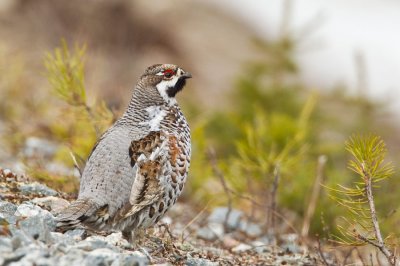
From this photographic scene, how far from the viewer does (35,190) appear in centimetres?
608

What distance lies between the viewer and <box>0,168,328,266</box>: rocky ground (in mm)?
4152

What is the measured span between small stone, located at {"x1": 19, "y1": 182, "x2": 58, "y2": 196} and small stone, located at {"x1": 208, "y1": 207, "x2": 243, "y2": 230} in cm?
214

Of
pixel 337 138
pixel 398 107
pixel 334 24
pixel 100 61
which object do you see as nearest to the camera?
pixel 337 138

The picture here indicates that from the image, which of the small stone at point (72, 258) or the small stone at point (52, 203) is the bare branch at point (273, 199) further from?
the small stone at point (72, 258)

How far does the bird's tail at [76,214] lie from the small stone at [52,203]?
0.59 metres

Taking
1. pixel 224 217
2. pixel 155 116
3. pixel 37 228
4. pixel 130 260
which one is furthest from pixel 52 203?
pixel 224 217

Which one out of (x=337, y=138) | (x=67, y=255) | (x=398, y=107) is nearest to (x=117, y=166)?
(x=67, y=255)

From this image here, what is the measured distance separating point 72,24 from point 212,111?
805cm

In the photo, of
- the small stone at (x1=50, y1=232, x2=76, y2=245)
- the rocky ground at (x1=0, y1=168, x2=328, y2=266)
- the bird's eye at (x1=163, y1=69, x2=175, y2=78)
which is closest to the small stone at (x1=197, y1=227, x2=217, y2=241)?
the rocky ground at (x1=0, y1=168, x2=328, y2=266)

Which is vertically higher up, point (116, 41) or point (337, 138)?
point (116, 41)

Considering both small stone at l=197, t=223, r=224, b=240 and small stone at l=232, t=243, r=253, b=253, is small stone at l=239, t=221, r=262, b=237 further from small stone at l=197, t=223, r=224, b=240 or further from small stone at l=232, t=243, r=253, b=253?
small stone at l=232, t=243, r=253, b=253

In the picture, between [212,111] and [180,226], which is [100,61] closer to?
[212,111]

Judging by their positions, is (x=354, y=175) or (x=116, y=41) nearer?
(x=354, y=175)

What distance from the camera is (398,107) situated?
23281 millimetres
